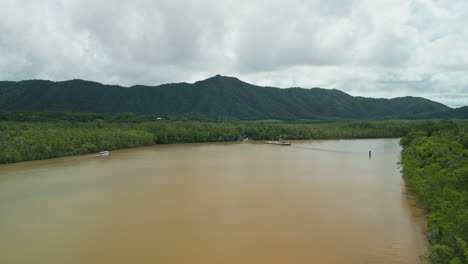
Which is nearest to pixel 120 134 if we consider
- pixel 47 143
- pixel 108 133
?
pixel 108 133

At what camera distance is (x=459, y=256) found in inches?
347

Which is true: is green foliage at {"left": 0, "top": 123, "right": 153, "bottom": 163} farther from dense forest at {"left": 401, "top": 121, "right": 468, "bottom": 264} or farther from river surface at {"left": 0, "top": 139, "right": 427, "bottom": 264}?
dense forest at {"left": 401, "top": 121, "right": 468, "bottom": 264}

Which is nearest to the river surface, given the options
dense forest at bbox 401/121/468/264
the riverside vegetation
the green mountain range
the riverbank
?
dense forest at bbox 401/121/468/264

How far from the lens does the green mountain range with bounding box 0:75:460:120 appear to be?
Result: 123 meters

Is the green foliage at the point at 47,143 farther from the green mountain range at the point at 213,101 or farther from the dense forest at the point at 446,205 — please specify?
the green mountain range at the point at 213,101

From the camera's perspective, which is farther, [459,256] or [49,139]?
[49,139]

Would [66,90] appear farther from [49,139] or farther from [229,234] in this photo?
[229,234]

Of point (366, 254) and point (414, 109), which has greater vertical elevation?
point (414, 109)

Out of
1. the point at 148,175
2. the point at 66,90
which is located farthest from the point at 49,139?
the point at 66,90

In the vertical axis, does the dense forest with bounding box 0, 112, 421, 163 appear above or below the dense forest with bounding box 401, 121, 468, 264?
above

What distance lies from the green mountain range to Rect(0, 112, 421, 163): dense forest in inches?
2306

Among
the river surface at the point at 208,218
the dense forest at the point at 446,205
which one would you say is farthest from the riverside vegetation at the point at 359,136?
the river surface at the point at 208,218

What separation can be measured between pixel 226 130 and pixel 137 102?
89276mm

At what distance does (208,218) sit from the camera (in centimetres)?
1612
